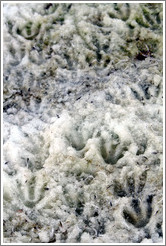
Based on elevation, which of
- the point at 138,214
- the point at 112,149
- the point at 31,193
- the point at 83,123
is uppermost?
the point at 83,123

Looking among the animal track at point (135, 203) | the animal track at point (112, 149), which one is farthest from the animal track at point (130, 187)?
the animal track at point (112, 149)

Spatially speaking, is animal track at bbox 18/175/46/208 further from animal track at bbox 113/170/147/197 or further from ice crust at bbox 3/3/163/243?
animal track at bbox 113/170/147/197

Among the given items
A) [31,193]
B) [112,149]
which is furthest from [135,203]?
[31,193]

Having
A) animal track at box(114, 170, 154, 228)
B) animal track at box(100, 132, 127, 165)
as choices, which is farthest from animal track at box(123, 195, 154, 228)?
animal track at box(100, 132, 127, 165)

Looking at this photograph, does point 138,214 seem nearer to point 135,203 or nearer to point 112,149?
point 135,203

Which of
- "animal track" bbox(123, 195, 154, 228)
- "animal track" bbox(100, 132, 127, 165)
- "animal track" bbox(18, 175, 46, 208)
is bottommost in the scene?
"animal track" bbox(123, 195, 154, 228)

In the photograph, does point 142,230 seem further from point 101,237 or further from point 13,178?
point 13,178

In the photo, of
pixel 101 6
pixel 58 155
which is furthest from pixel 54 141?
pixel 101 6
